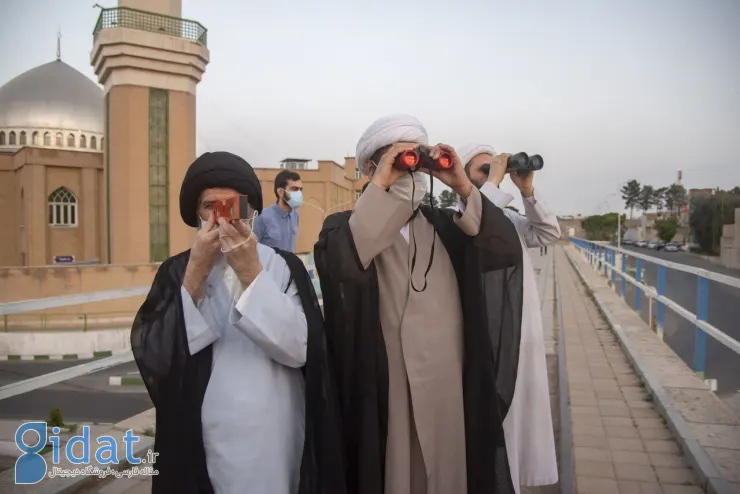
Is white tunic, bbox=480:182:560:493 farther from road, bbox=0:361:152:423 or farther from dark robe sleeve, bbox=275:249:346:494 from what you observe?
road, bbox=0:361:152:423

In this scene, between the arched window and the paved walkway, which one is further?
the arched window

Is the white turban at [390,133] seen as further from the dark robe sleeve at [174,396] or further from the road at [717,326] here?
the road at [717,326]

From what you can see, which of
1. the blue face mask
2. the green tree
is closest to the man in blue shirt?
the blue face mask

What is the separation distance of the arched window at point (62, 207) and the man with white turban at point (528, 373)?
29929 millimetres

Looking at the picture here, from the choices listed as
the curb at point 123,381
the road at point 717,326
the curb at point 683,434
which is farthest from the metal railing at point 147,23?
the curb at point 683,434

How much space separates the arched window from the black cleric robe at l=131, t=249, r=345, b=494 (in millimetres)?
30191

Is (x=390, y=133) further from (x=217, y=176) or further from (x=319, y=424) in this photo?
(x=319, y=424)

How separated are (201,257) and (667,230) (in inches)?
2690

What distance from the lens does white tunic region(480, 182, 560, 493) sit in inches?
77.8

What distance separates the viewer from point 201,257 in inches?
53.5

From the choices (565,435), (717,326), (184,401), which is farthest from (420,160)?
(717,326)

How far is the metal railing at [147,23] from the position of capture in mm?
20219

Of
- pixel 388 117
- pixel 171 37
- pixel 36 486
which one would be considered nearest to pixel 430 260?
pixel 388 117

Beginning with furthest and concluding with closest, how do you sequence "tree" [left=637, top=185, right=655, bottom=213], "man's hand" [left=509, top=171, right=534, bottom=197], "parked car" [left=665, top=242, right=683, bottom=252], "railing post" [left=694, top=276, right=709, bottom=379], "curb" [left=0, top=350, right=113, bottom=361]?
"tree" [left=637, top=185, right=655, bottom=213]
"parked car" [left=665, top=242, right=683, bottom=252]
"curb" [left=0, top=350, right=113, bottom=361]
"railing post" [left=694, top=276, right=709, bottom=379]
"man's hand" [left=509, top=171, right=534, bottom=197]
